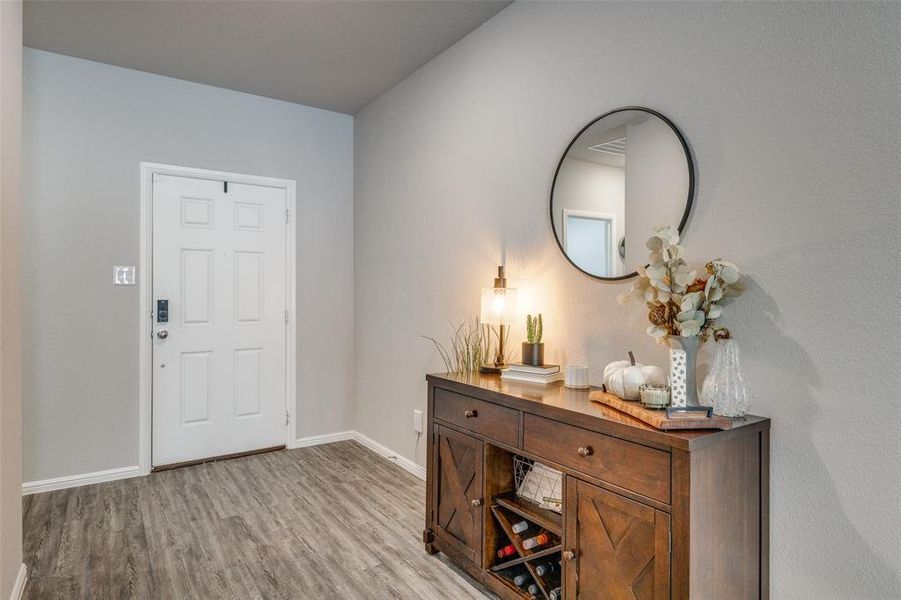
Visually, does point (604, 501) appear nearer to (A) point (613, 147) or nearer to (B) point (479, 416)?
(B) point (479, 416)

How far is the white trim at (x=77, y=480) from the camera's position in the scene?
125 inches

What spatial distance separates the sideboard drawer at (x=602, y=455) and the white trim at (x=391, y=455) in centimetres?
172

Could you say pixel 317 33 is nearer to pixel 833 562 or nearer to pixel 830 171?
pixel 830 171

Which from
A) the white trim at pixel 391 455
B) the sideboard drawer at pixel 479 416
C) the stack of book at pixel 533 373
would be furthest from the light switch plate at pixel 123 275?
the stack of book at pixel 533 373

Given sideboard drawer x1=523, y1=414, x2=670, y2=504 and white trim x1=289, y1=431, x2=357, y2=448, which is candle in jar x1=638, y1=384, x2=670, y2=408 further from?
white trim x1=289, y1=431, x2=357, y2=448

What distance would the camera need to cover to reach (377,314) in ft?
13.2

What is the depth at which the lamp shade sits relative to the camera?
2.59 m

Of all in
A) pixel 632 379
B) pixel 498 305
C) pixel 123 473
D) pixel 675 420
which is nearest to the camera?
pixel 675 420

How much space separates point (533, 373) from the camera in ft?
7.29

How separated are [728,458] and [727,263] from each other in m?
0.58

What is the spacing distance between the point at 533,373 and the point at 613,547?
76 centimetres

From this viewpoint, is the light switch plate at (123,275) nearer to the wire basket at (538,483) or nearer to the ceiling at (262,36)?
the ceiling at (262,36)

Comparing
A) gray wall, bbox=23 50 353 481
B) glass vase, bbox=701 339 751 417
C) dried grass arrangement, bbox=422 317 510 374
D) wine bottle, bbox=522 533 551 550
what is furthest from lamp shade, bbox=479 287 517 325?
gray wall, bbox=23 50 353 481

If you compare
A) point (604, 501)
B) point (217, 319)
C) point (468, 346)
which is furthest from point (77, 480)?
point (604, 501)
